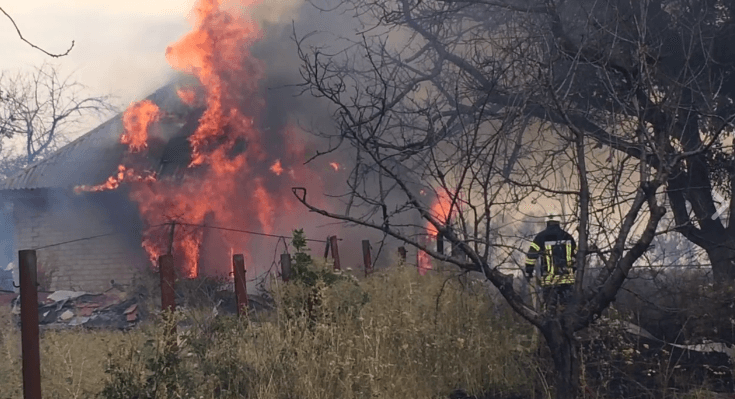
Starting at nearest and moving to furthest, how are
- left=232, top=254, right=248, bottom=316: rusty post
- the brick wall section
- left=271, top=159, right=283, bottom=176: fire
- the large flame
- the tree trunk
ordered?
1. the tree trunk
2. left=232, top=254, right=248, bottom=316: rusty post
3. the large flame
4. left=271, top=159, right=283, bottom=176: fire
5. the brick wall section

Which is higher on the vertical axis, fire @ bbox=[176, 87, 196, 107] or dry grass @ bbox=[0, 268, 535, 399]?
fire @ bbox=[176, 87, 196, 107]

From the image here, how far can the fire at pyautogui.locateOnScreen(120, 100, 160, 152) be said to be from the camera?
1916 centimetres

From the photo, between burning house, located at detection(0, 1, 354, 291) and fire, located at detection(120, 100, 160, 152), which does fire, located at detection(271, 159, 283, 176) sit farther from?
fire, located at detection(120, 100, 160, 152)

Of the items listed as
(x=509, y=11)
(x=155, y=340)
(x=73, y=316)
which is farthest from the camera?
(x=73, y=316)

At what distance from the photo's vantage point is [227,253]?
19.1 metres

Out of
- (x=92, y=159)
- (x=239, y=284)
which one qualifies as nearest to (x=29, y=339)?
(x=239, y=284)

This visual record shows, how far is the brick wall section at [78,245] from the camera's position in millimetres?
19734

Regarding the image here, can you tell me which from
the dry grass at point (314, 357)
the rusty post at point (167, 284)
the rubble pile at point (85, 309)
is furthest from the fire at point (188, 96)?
the rusty post at point (167, 284)

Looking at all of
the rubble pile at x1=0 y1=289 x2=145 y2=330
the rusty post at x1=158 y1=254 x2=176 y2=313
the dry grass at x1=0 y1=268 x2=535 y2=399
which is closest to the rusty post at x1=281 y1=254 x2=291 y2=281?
the dry grass at x1=0 y1=268 x2=535 y2=399

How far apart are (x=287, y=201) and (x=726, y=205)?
11.2 m

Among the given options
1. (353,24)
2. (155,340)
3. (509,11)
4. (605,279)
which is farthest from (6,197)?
(605,279)

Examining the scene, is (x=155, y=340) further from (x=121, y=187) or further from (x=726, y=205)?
(x=121, y=187)

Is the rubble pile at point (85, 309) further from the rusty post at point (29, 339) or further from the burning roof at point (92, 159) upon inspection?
the rusty post at point (29, 339)

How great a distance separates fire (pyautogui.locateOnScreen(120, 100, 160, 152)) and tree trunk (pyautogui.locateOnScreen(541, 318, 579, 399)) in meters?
16.4
